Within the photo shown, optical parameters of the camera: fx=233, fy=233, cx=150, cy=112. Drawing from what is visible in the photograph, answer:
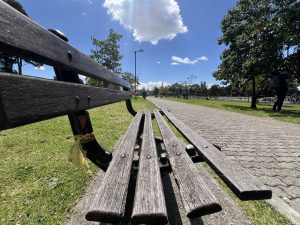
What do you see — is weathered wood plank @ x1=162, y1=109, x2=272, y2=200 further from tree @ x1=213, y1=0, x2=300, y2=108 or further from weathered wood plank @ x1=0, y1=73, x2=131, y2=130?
tree @ x1=213, y1=0, x2=300, y2=108

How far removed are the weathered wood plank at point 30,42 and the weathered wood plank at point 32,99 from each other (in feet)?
0.44

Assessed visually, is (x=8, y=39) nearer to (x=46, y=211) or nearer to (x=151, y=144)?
(x=151, y=144)

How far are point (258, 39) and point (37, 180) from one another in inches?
744

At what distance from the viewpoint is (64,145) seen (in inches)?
165

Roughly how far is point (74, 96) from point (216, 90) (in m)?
103

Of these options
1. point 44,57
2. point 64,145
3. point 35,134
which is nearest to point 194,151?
point 44,57

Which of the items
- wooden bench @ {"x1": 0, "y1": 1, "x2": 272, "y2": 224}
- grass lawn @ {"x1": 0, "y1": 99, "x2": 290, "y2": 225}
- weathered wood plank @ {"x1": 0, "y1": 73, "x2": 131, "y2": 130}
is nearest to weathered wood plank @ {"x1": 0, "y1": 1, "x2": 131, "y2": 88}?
wooden bench @ {"x1": 0, "y1": 1, "x2": 272, "y2": 224}

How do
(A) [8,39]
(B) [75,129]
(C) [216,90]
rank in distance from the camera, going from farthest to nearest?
(C) [216,90]
(B) [75,129]
(A) [8,39]

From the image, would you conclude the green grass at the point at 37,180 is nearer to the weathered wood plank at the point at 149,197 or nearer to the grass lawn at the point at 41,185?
the grass lawn at the point at 41,185

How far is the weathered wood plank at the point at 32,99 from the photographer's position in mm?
842

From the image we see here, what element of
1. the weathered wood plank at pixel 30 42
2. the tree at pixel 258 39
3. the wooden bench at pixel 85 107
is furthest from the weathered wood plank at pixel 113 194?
the tree at pixel 258 39

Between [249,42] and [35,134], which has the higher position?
[249,42]

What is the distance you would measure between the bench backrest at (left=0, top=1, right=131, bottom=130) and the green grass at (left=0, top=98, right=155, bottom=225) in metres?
1.24

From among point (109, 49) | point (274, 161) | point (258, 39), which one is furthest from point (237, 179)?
point (109, 49)
